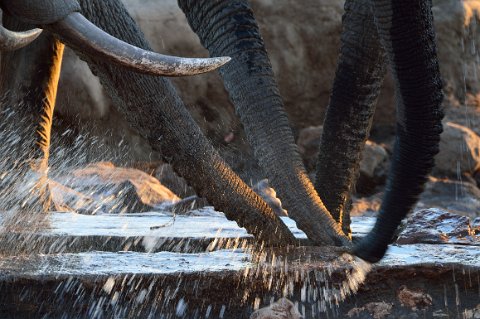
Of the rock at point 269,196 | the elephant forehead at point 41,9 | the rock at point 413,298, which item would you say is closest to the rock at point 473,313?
the rock at point 413,298

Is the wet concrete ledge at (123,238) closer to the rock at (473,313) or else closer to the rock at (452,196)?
the rock at (473,313)

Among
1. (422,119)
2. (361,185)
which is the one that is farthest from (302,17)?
(422,119)

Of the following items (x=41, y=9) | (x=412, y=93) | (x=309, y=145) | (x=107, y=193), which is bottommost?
(x=309, y=145)

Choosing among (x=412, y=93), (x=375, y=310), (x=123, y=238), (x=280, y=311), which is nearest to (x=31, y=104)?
(x=123, y=238)

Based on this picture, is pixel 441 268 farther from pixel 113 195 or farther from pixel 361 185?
pixel 361 185

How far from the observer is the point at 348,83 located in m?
3.14

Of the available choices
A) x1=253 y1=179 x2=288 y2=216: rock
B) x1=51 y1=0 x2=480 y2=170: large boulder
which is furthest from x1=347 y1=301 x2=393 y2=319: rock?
x1=51 y1=0 x2=480 y2=170: large boulder

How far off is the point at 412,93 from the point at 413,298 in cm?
97

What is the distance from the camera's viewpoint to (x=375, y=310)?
283 centimetres

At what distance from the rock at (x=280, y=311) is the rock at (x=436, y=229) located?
79 cm

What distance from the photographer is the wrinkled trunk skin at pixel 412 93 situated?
206 centimetres

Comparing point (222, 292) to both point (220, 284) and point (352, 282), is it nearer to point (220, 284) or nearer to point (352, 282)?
point (220, 284)

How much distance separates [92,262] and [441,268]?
1.01 meters

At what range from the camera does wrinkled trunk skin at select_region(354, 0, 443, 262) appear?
6.76 ft
